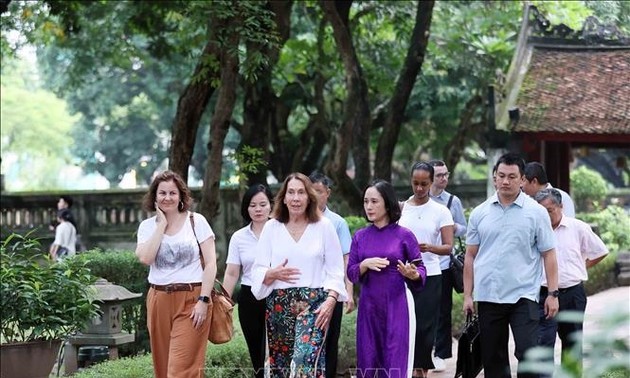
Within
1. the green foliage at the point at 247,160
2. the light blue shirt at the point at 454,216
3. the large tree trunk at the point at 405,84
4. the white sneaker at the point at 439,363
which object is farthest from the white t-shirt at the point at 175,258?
the large tree trunk at the point at 405,84

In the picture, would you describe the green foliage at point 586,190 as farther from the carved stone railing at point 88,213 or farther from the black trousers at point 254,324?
the black trousers at point 254,324

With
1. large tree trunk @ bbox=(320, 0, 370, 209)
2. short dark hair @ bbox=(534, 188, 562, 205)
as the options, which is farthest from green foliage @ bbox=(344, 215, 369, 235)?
short dark hair @ bbox=(534, 188, 562, 205)

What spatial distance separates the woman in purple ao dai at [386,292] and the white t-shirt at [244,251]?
2.53ft

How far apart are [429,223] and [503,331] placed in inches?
60.2

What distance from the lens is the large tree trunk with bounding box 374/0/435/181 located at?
760 inches

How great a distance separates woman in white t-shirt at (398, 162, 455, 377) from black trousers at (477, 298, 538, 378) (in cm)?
102

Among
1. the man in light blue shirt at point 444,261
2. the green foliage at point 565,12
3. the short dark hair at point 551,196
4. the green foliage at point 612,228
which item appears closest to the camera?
the short dark hair at point 551,196

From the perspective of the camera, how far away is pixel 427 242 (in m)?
9.34

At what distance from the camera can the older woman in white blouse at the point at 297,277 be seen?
7.42 m

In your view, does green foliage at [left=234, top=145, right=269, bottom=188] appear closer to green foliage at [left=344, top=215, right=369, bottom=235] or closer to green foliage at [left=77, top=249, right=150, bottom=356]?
green foliage at [left=344, top=215, right=369, bottom=235]

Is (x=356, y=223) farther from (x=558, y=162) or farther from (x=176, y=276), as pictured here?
(x=558, y=162)

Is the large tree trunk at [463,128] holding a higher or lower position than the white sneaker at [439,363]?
higher

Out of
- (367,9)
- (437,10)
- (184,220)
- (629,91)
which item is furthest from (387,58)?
A: (184,220)

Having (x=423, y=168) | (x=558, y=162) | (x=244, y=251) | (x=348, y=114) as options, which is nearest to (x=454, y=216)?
(x=423, y=168)
